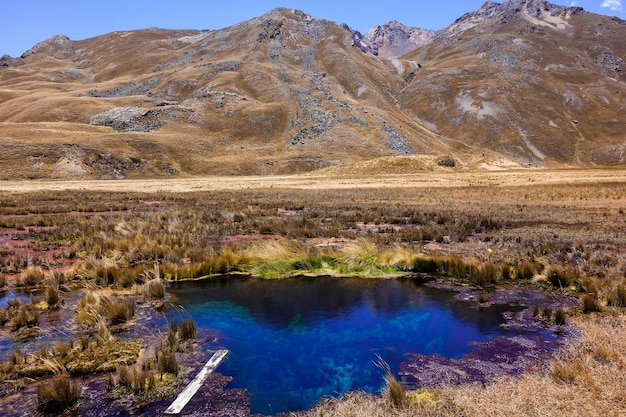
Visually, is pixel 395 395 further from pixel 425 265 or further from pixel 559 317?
pixel 425 265

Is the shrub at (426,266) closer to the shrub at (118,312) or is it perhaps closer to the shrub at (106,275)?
the shrub at (118,312)

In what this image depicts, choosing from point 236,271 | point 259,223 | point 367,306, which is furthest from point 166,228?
point 367,306

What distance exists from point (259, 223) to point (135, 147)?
3331 inches

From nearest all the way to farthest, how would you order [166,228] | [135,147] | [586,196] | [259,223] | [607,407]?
[607,407]
[166,228]
[259,223]
[586,196]
[135,147]

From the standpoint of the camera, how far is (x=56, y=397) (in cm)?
733

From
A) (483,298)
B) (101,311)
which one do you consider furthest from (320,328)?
(101,311)

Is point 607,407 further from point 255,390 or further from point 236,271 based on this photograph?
point 236,271

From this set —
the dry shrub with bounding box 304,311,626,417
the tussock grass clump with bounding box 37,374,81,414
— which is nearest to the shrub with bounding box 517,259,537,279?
the dry shrub with bounding box 304,311,626,417

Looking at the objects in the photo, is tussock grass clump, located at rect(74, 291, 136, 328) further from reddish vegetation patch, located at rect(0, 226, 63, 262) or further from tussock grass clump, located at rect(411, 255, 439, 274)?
tussock grass clump, located at rect(411, 255, 439, 274)

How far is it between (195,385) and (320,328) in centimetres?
418

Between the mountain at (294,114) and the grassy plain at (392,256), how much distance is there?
216 ft

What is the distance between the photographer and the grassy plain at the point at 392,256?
7031mm

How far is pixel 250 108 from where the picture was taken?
129m

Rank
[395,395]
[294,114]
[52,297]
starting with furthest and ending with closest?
[294,114] → [52,297] → [395,395]
